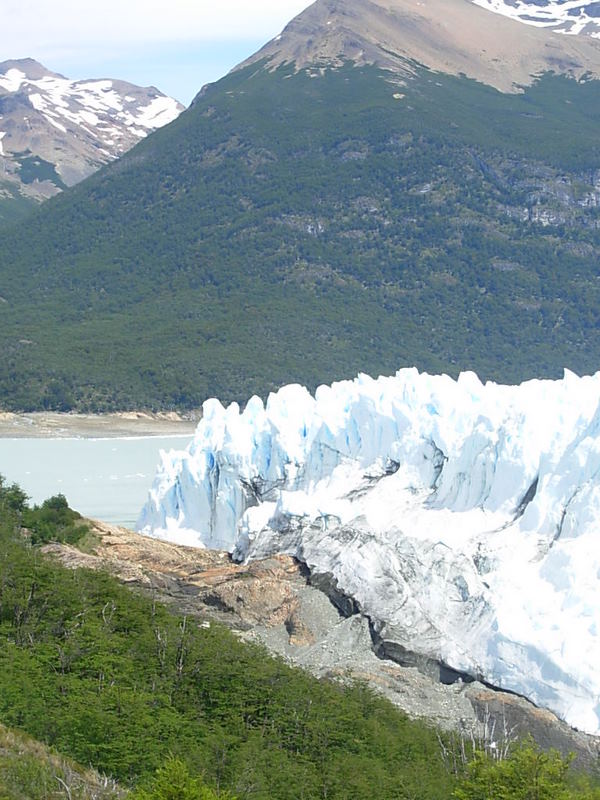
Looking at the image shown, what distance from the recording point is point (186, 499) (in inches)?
1465

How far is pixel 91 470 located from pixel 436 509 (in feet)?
88.9

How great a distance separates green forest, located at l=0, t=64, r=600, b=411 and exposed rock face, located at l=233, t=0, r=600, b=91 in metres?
3.70

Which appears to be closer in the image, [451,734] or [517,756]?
[517,756]

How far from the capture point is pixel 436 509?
31.4 metres

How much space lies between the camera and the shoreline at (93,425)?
7725cm

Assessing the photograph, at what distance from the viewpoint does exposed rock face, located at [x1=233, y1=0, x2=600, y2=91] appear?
14200 cm

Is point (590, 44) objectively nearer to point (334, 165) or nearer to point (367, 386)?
point (334, 165)

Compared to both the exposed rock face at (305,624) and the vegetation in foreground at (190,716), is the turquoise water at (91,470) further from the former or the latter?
the vegetation in foreground at (190,716)

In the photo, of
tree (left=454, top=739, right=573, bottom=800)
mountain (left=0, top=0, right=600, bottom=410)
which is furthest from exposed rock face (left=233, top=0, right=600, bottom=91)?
tree (left=454, top=739, right=573, bottom=800)

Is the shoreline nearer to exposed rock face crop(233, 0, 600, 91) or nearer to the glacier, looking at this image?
the glacier

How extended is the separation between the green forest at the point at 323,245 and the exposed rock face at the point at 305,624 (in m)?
62.6

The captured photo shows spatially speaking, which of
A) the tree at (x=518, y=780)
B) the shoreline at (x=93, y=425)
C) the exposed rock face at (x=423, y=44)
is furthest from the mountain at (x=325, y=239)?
the tree at (x=518, y=780)

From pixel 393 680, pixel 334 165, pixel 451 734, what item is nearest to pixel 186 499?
pixel 393 680

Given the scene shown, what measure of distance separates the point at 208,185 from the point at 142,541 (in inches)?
3825
